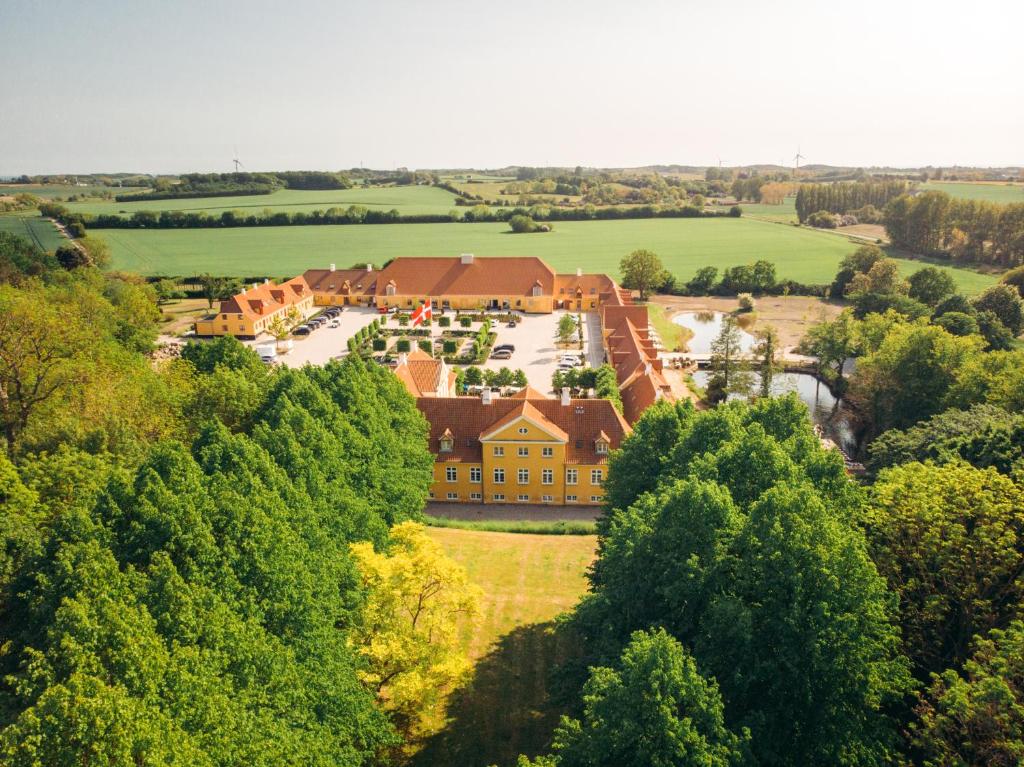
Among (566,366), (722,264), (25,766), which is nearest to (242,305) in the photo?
(566,366)

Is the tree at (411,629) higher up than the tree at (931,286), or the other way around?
the tree at (931,286)

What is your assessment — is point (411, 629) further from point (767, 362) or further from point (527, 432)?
point (767, 362)

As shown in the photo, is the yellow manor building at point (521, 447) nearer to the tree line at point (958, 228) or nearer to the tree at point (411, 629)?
the tree at point (411, 629)

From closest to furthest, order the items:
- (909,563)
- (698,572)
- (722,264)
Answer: (698,572) < (909,563) < (722,264)

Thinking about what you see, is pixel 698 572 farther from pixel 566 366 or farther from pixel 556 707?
pixel 566 366

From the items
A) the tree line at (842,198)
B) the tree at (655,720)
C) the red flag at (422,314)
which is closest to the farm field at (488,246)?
the tree line at (842,198)

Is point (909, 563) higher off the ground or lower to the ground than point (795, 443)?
lower
